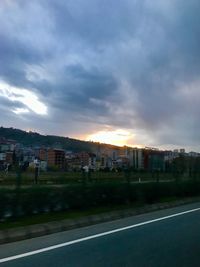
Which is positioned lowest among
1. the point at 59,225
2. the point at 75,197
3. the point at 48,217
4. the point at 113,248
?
the point at 113,248

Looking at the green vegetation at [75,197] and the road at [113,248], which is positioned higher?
the green vegetation at [75,197]

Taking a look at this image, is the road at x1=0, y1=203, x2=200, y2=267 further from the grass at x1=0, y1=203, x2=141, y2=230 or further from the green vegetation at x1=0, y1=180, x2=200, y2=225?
the green vegetation at x1=0, y1=180, x2=200, y2=225

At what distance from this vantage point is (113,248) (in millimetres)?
10625

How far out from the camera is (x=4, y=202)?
13.5 m

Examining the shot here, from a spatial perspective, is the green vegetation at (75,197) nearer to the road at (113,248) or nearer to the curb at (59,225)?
the curb at (59,225)

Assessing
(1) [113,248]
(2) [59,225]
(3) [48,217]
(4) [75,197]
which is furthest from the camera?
(4) [75,197]

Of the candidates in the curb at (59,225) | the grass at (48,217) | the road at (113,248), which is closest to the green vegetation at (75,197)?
the grass at (48,217)

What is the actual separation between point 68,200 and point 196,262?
8.68m

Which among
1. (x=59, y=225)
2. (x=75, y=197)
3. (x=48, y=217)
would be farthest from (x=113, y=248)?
(x=75, y=197)

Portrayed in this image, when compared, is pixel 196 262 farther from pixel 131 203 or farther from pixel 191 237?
pixel 131 203

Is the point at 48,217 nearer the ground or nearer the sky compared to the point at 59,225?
nearer the sky

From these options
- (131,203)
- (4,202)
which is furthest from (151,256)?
(131,203)

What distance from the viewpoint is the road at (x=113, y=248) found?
8984 millimetres

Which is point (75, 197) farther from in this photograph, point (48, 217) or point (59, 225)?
point (59, 225)
